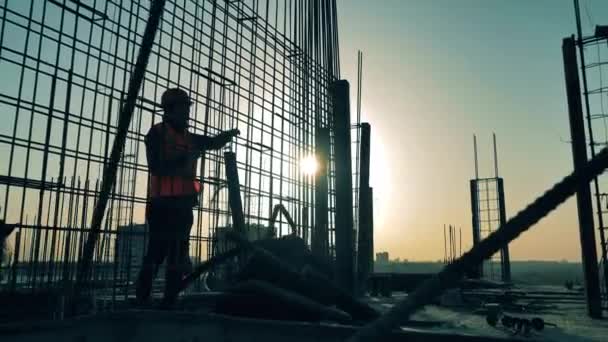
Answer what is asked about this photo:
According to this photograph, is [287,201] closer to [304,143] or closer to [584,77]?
[304,143]

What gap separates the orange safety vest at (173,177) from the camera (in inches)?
151

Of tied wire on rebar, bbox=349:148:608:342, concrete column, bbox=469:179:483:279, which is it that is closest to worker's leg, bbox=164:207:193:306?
tied wire on rebar, bbox=349:148:608:342

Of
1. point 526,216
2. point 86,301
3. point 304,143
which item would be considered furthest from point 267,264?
point 304,143

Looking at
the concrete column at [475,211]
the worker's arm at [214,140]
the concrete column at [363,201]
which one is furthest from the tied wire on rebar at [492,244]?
the concrete column at [475,211]

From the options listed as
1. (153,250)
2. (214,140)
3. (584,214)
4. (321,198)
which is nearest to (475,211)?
(321,198)

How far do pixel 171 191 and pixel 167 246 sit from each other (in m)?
0.50

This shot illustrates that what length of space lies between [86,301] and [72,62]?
179 centimetres

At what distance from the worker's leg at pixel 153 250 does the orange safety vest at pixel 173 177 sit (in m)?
0.17

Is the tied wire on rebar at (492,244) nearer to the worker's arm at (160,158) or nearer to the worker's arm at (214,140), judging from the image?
the worker's arm at (160,158)

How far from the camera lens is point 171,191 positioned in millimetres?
3869

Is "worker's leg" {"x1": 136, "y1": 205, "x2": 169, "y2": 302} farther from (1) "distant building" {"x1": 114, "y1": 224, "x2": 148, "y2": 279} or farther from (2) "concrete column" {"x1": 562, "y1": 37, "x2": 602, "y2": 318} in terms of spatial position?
(2) "concrete column" {"x1": 562, "y1": 37, "x2": 602, "y2": 318}

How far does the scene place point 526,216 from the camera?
1507 millimetres

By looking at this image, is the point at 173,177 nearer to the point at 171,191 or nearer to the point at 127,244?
the point at 171,191

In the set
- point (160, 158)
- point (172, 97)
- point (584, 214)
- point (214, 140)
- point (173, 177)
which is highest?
point (172, 97)
